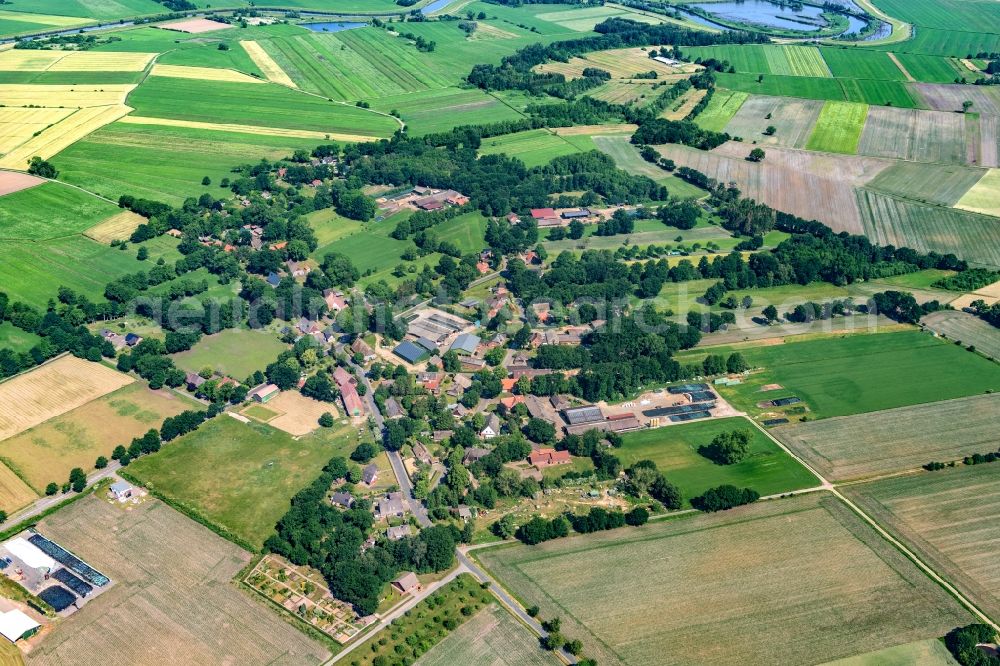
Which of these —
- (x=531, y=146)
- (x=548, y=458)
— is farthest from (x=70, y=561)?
(x=531, y=146)

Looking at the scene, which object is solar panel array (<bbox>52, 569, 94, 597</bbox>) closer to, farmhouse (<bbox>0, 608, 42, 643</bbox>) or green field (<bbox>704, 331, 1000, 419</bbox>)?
farmhouse (<bbox>0, 608, 42, 643</bbox>)

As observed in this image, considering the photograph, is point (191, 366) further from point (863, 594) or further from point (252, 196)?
point (863, 594)

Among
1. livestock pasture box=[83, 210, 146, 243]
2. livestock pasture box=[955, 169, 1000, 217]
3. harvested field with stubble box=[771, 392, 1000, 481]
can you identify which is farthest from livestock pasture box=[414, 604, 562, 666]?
livestock pasture box=[955, 169, 1000, 217]

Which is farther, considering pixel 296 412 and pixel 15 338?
pixel 15 338

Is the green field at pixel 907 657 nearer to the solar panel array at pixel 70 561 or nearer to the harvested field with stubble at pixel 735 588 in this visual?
the harvested field with stubble at pixel 735 588

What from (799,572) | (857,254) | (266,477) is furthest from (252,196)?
(799,572)

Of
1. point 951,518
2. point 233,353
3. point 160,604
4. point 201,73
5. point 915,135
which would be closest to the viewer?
point 160,604

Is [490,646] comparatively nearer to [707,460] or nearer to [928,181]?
[707,460]
